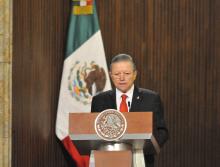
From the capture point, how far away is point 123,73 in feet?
13.1

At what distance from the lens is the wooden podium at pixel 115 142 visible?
3.27 metres

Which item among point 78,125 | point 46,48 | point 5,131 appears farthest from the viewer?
point 46,48

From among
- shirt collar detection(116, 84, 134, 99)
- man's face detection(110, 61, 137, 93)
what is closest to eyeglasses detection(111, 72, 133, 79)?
man's face detection(110, 61, 137, 93)

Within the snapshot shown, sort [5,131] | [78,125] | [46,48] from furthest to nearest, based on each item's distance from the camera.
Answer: [46,48] < [5,131] < [78,125]

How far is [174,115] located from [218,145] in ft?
1.83

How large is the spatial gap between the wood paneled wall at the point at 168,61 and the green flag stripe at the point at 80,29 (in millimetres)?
147

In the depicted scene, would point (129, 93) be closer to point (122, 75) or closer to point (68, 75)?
point (122, 75)

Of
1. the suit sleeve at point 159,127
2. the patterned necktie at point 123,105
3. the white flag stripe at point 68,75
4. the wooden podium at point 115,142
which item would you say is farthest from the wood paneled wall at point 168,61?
the wooden podium at point 115,142

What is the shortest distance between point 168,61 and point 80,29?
101cm

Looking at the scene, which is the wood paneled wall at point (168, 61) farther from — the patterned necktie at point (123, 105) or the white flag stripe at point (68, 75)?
the patterned necktie at point (123, 105)

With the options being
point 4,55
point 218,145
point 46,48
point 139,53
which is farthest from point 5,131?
point 218,145

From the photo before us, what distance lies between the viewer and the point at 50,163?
588cm

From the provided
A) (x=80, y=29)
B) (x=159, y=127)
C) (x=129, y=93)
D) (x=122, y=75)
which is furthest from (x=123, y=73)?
(x=80, y=29)

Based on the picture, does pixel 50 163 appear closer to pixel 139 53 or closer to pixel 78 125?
pixel 139 53
